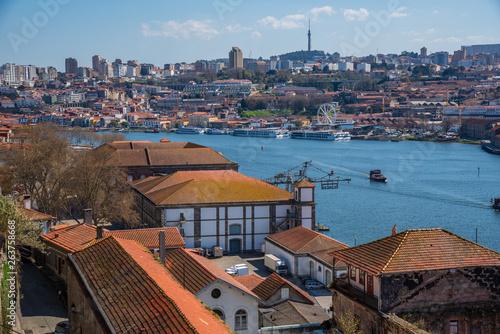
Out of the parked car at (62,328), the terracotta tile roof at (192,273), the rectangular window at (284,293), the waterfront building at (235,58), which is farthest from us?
the waterfront building at (235,58)

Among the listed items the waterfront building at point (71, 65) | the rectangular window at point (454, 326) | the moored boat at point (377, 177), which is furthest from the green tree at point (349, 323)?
the waterfront building at point (71, 65)

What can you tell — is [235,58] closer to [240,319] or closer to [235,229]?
[235,229]

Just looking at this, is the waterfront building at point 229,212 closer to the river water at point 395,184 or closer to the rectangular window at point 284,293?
the river water at point 395,184

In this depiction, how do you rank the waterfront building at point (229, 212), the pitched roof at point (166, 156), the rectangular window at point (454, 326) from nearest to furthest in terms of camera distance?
1. the rectangular window at point (454, 326)
2. the waterfront building at point (229, 212)
3. the pitched roof at point (166, 156)

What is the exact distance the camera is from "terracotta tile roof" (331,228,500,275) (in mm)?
5602

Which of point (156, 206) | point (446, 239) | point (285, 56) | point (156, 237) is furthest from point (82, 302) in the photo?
point (285, 56)

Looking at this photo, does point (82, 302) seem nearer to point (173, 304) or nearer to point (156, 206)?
point (173, 304)

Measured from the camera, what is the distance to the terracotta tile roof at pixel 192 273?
715cm

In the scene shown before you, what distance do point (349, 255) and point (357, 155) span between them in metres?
36.9

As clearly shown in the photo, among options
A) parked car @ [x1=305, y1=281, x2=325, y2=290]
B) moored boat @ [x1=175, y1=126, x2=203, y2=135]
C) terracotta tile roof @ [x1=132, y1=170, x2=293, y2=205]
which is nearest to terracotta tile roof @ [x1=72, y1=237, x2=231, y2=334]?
parked car @ [x1=305, y1=281, x2=325, y2=290]

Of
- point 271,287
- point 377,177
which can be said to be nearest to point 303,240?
point 271,287

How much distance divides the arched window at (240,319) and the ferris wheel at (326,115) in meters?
58.1

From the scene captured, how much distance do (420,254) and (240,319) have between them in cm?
228

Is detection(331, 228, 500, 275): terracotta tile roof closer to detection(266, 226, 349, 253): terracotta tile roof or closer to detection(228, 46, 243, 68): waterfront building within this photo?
detection(266, 226, 349, 253): terracotta tile roof
